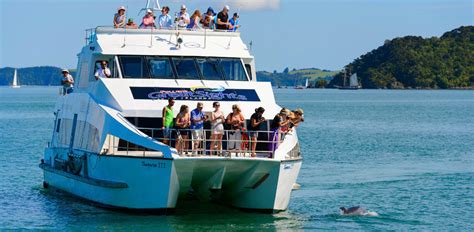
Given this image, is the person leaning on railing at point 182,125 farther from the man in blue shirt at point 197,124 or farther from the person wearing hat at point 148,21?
the person wearing hat at point 148,21

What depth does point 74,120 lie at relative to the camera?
89.7 ft

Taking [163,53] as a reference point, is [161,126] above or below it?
below

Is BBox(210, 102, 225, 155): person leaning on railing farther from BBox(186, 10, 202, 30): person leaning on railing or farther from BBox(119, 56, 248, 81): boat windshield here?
BBox(186, 10, 202, 30): person leaning on railing

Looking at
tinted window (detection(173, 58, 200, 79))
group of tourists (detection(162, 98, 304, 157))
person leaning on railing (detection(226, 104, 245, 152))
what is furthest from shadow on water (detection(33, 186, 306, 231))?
tinted window (detection(173, 58, 200, 79))

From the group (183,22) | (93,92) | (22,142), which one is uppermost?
(183,22)

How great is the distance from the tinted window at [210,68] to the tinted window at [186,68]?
0.59 feet

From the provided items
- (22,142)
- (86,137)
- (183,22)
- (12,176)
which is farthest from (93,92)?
(22,142)

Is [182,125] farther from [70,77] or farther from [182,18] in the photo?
[70,77]

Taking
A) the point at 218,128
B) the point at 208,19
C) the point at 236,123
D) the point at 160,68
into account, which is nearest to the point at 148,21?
the point at 208,19

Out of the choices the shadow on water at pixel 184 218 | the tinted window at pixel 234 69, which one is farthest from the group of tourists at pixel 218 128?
the tinted window at pixel 234 69

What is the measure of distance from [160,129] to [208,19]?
5.75 meters

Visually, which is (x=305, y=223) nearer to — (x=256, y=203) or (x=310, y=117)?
(x=256, y=203)

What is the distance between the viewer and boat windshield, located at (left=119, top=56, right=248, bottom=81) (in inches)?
1008

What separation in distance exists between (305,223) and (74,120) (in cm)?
688
